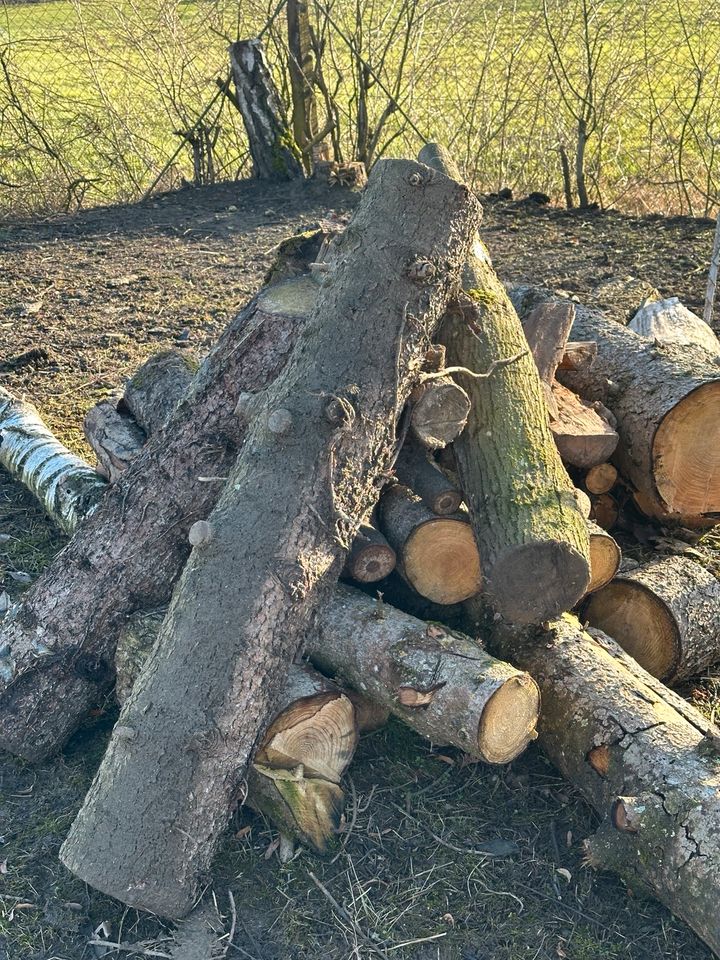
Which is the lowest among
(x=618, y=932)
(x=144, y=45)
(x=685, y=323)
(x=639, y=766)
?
(x=618, y=932)

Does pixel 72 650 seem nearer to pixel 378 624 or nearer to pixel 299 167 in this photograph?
pixel 378 624

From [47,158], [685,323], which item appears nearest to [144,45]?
[47,158]

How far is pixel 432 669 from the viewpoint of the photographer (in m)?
2.87

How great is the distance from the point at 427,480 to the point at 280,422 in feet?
2.29

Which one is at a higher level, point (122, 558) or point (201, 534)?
point (201, 534)

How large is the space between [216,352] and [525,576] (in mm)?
1451

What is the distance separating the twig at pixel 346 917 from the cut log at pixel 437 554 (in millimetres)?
999

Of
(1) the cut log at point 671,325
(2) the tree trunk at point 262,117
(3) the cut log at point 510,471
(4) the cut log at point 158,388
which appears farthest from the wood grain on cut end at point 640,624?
(2) the tree trunk at point 262,117

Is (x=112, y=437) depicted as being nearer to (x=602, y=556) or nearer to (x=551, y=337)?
(x=551, y=337)

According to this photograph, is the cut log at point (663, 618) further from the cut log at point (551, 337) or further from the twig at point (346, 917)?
the twig at point (346, 917)

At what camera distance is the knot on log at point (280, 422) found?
9.64ft

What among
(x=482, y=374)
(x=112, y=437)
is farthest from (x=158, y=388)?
(x=482, y=374)

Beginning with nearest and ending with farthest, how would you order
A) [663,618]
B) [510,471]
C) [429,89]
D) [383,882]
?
1. [383,882]
2. [510,471]
3. [663,618]
4. [429,89]

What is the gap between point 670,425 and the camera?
12.4ft
